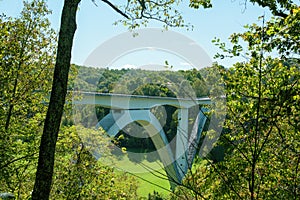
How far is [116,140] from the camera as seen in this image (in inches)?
306

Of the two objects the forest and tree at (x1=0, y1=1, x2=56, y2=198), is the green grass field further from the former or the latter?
tree at (x1=0, y1=1, x2=56, y2=198)

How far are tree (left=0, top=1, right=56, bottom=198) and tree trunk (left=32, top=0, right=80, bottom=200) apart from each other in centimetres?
296

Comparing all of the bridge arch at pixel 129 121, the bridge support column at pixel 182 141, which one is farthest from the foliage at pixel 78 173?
the bridge arch at pixel 129 121

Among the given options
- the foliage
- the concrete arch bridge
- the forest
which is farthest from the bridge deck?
the foliage

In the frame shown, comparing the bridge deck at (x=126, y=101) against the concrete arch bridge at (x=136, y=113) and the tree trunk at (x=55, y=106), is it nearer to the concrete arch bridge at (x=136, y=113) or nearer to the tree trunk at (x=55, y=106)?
the concrete arch bridge at (x=136, y=113)

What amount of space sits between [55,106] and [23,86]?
13.3 ft

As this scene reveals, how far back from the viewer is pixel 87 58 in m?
12.1

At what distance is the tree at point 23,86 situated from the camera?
5762 millimetres

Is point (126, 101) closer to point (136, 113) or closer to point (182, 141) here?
point (136, 113)

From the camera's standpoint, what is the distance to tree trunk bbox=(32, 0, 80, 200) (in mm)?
2738

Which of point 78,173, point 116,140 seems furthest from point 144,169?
point 116,140

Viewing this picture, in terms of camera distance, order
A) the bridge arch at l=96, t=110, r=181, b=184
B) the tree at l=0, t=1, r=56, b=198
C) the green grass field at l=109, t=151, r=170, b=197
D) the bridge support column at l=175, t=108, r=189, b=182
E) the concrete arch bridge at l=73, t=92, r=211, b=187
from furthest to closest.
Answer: the bridge arch at l=96, t=110, r=181, b=184 → the concrete arch bridge at l=73, t=92, r=211, b=187 → the tree at l=0, t=1, r=56, b=198 → the bridge support column at l=175, t=108, r=189, b=182 → the green grass field at l=109, t=151, r=170, b=197

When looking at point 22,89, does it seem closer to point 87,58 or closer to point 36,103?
point 36,103

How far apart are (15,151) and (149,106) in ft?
51.1
